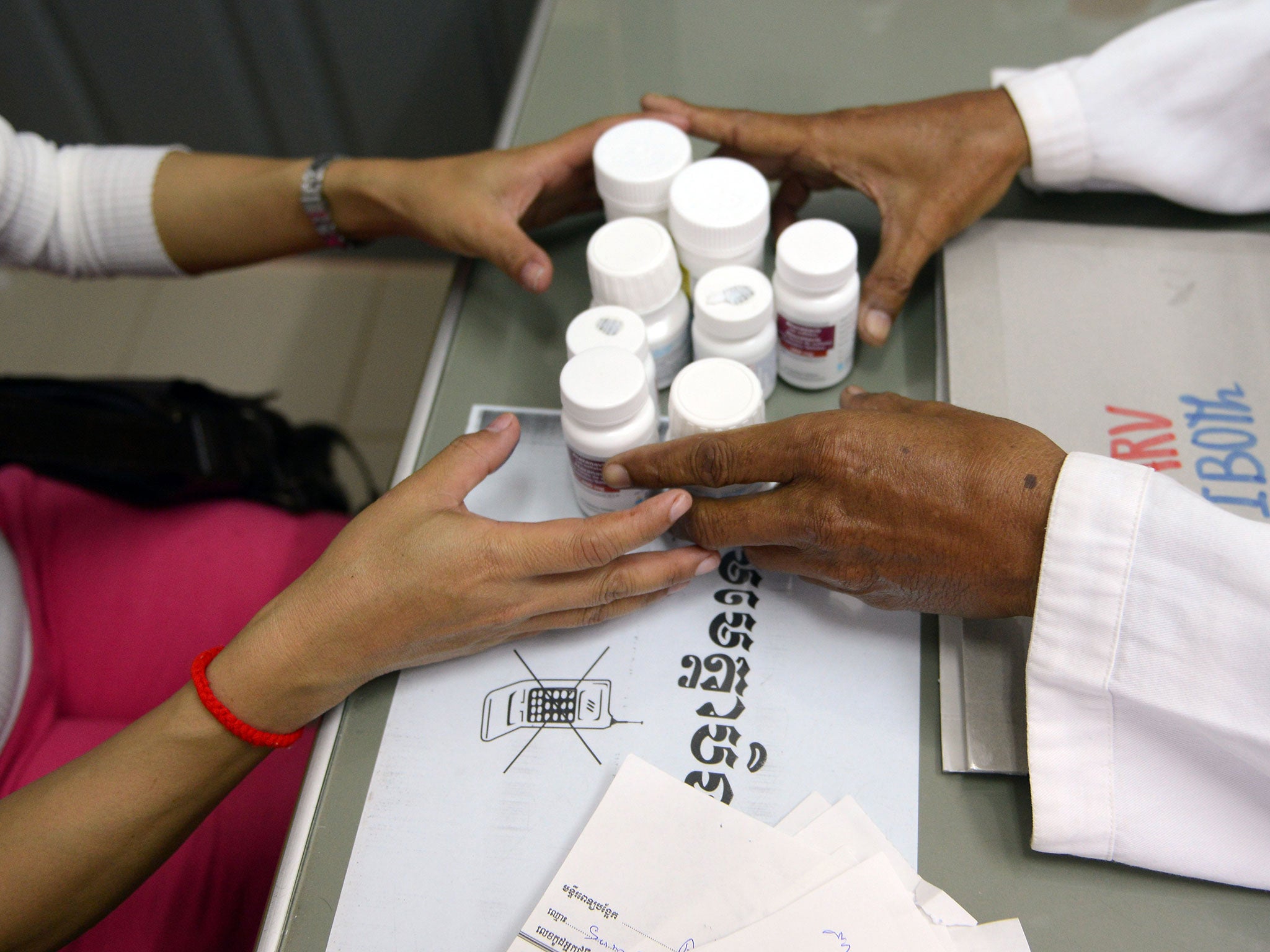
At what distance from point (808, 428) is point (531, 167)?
0.42m

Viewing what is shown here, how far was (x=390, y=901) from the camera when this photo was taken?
2.06 feet

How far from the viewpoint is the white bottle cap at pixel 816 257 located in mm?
734

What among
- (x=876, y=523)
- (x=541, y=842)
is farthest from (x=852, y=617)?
(x=541, y=842)

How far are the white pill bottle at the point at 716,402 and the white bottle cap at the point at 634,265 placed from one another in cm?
7

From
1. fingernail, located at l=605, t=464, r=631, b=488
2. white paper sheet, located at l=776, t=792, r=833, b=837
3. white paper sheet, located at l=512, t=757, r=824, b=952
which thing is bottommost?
white paper sheet, located at l=776, t=792, r=833, b=837

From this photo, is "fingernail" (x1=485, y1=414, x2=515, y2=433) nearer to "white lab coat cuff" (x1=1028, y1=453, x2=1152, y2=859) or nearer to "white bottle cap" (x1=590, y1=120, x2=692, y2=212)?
"white bottle cap" (x1=590, y1=120, x2=692, y2=212)

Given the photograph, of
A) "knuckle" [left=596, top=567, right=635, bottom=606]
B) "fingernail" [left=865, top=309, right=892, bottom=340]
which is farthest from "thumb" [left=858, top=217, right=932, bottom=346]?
"knuckle" [left=596, top=567, right=635, bottom=606]

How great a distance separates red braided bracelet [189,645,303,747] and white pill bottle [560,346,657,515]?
1.03 feet

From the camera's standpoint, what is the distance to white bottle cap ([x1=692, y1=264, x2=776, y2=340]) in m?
0.73

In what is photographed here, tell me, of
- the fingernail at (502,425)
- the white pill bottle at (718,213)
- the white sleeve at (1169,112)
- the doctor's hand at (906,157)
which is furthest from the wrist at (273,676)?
the white sleeve at (1169,112)

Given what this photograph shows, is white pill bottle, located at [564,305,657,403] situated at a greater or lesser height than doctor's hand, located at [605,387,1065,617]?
greater

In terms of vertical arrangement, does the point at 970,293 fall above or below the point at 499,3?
below

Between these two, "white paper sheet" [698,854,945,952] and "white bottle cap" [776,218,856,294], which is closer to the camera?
"white paper sheet" [698,854,945,952]

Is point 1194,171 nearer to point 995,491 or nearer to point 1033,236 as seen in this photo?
point 1033,236
